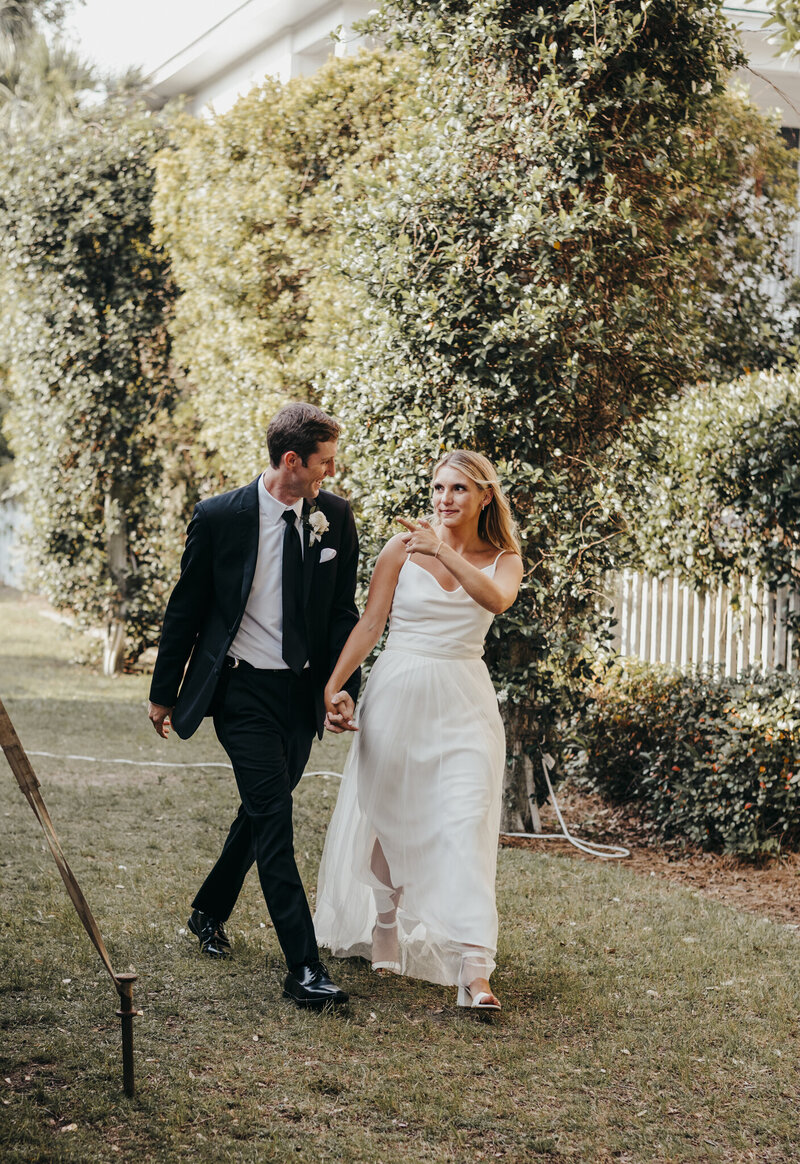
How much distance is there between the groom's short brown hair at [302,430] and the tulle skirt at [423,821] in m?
0.91

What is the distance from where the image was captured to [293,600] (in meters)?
4.65

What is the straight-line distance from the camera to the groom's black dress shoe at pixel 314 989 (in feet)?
14.4

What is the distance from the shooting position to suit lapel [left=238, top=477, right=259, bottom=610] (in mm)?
4574

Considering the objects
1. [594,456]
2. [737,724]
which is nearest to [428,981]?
[737,724]

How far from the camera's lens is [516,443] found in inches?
279

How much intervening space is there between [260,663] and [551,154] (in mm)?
3784

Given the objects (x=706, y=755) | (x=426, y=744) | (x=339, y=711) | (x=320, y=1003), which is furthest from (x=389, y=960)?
(x=706, y=755)

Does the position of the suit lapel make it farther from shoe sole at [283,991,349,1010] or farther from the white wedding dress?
shoe sole at [283,991,349,1010]

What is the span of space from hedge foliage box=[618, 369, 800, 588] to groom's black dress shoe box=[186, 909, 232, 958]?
10.8 feet

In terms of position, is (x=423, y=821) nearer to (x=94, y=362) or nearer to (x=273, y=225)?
(x=273, y=225)

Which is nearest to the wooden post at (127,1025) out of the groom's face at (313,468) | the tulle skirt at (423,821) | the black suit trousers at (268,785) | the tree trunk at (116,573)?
the black suit trousers at (268,785)

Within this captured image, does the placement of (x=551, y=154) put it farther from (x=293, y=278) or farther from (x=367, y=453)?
(x=293, y=278)

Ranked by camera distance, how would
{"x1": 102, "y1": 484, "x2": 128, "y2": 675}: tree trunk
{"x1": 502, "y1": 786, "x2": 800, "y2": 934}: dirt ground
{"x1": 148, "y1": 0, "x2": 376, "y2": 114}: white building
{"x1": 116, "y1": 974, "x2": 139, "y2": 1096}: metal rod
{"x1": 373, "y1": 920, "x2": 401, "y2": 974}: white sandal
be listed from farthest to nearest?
{"x1": 148, "y1": 0, "x2": 376, "y2": 114}: white building
{"x1": 102, "y1": 484, "x2": 128, "y2": 675}: tree trunk
{"x1": 502, "y1": 786, "x2": 800, "y2": 934}: dirt ground
{"x1": 373, "y1": 920, "x2": 401, "y2": 974}: white sandal
{"x1": 116, "y1": 974, "x2": 139, "y2": 1096}: metal rod

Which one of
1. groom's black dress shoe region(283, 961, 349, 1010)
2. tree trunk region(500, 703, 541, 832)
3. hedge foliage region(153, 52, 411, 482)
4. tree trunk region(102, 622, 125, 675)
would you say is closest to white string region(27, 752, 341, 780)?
tree trunk region(500, 703, 541, 832)
